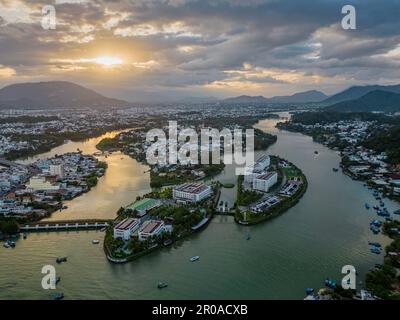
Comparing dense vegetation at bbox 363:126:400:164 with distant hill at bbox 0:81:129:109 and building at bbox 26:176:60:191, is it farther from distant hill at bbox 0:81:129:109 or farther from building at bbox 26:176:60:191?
distant hill at bbox 0:81:129:109

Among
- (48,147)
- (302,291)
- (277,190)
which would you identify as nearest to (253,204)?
(277,190)

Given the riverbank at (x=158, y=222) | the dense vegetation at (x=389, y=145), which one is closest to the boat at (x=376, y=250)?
the riverbank at (x=158, y=222)

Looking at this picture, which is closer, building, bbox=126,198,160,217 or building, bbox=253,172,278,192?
building, bbox=126,198,160,217

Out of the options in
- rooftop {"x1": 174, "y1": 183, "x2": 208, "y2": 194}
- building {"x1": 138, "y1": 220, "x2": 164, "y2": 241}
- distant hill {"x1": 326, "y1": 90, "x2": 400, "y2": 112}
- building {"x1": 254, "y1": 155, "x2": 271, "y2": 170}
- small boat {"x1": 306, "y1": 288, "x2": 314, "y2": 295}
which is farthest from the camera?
distant hill {"x1": 326, "y1": 90, "x2": 400, "y2": 112}

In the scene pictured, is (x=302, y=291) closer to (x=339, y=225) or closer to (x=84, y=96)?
(x=339, y=225)

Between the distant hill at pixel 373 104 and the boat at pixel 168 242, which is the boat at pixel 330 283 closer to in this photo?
the boat at pixel 168 242

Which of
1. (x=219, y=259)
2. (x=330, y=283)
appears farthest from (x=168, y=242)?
(x=330, y=283)

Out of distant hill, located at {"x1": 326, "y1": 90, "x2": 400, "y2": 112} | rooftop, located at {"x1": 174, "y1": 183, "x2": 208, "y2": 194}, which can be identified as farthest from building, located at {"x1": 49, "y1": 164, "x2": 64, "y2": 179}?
distant hill, located at {"x1": 326, "y1": 90, "x2": 400, "y2": 112}
